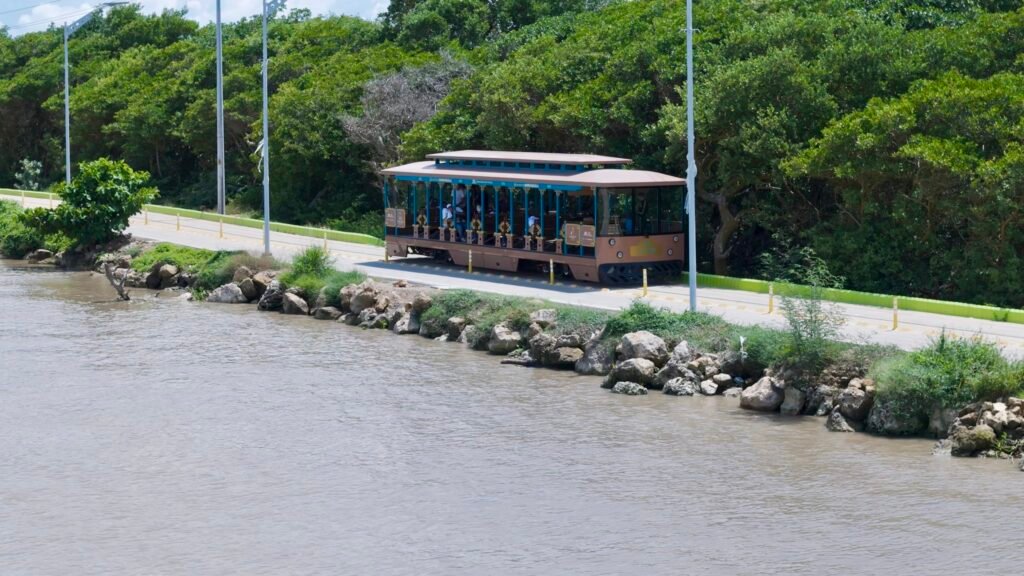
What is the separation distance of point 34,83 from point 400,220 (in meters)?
45.7

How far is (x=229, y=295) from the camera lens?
42219mm

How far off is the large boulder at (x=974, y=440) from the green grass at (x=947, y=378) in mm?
887

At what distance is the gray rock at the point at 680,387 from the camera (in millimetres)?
27984

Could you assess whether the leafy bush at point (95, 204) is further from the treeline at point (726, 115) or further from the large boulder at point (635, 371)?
the large boulder at point (635, 371)

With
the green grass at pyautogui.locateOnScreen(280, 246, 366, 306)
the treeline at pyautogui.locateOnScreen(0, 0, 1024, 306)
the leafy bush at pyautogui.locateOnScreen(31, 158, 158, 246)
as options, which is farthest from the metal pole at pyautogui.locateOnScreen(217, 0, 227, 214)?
the green grass at pyautogui.locateOnScreen(280, 246, 366, 306)

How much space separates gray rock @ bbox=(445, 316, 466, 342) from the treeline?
766cm

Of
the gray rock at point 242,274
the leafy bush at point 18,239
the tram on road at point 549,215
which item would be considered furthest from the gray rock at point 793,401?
the leafy bush at point 18,239

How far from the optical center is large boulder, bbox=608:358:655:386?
93.6 feet

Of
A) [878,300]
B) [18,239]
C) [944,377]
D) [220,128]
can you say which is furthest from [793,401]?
[18,239]

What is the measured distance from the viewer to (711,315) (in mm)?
30125

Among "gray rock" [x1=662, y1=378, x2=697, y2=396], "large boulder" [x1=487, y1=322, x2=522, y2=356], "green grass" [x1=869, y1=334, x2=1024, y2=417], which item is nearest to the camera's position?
"green grass" [x1=869, y1=334, x2=1024, y2=417]

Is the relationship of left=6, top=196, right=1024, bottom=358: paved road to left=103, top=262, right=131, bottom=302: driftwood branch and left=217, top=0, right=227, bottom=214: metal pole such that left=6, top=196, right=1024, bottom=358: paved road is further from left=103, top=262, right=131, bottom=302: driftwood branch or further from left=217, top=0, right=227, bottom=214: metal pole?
left=217, top=0, right=227, bottom=214: metal pole

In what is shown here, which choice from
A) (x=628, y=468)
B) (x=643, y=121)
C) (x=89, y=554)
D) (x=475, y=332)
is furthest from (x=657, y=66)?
(x=89, y=554)

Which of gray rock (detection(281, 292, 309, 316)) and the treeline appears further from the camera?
gray rock (detection(281, 292, 309, 316))
